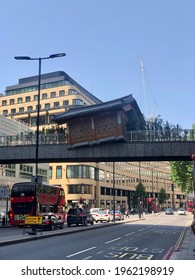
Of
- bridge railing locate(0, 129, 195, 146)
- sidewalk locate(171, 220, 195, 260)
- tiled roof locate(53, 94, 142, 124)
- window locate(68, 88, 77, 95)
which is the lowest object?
sidewalk locate(171, 220, 195, 260)

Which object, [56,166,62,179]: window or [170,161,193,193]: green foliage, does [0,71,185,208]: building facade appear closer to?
[56,166,62,179]: window

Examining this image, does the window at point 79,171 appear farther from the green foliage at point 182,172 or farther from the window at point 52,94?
the green foliage at point 182,172

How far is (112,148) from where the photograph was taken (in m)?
35.2

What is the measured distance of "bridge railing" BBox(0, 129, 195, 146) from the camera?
3431 cm

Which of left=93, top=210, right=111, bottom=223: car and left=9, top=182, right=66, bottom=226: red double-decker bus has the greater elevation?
left=9, top=182, right=66, bottom=226: red double-decker bus

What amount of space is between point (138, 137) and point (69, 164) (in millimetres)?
59648

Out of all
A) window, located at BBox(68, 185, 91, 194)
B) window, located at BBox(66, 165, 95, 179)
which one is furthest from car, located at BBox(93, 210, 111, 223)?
window, located at BBox(66, 165, 95, 179)

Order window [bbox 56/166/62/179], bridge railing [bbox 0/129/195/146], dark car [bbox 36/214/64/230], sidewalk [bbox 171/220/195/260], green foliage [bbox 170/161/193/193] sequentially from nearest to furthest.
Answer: sidewalk [bbox 171/220/195/260], dark car [bbox 36/214/64/230], bridge railing [bbox 0/129/195/146], green foliage [bbox 170/161/193/193], window [bbox 56/166/62/179]

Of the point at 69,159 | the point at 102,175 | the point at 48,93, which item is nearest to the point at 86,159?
the point at 69,159

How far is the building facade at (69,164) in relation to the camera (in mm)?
92000

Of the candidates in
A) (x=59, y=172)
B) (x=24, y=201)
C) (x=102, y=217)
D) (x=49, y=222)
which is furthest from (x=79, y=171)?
A: (x=49, y=222)

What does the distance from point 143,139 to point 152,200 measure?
233ft

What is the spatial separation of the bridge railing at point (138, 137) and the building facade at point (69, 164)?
172 ft

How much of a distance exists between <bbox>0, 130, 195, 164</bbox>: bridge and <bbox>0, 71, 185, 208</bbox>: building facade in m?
52.8
